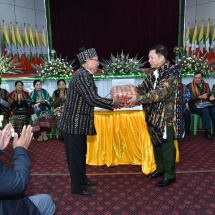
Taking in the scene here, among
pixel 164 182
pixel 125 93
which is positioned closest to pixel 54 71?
pixel 125 93

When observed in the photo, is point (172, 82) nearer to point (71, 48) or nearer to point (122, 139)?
point (122, 139)

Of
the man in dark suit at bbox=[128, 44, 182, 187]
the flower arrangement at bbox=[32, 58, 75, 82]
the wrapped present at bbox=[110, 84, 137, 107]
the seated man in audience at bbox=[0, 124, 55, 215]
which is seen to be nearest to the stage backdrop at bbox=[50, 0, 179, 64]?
the flower arrangement at bbox=[32, 58, 75, 82]

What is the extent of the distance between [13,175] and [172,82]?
162cm

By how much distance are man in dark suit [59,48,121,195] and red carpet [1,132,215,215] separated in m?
0.30

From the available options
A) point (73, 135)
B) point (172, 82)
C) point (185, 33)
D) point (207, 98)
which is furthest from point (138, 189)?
point (185, 33)

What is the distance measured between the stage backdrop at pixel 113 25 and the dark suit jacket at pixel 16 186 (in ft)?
24.0

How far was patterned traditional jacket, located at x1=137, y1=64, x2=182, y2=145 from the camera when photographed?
2230 mm

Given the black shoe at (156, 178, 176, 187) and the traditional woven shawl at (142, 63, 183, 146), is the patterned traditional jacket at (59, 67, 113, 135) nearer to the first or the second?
the traditional woven shawl at (142, 63, 183, 146)

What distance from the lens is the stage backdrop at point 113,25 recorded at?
7.83m

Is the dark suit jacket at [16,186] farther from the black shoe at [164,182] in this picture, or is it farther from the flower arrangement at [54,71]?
the flower arrangement at [54,71]

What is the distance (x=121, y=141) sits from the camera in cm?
300

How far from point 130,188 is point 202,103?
213 centimetres

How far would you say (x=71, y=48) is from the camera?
8.34 meters

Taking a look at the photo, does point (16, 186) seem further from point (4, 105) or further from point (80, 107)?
point (4, 105)
